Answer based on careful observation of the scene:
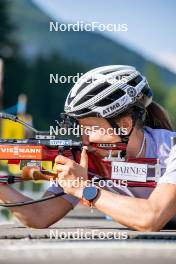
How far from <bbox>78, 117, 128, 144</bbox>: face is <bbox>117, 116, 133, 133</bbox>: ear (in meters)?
0.10

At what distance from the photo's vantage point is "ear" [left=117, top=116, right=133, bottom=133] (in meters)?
6.57

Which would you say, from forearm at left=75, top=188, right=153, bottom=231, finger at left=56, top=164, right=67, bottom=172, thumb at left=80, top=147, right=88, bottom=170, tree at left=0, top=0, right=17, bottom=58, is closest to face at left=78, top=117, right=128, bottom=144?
thumb at left=80, top=147, right=88, bottom=170

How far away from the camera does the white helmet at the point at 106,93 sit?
650 cm

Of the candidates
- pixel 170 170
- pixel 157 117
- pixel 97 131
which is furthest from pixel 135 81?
pixel 170 170

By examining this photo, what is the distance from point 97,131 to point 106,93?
30cm

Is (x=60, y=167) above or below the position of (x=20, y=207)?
above

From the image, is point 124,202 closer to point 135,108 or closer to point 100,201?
point 100,201

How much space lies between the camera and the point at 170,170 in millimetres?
5988

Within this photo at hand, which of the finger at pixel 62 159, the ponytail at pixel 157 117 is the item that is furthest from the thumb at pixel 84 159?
the ponytail at pixel 157 117

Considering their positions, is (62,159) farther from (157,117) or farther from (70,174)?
(157,117)

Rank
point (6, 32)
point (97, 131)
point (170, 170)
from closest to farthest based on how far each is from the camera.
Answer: point (170, 170) < point (97, 131) < point (6, 32)

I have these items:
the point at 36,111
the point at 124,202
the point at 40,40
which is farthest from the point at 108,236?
the point at 40,40

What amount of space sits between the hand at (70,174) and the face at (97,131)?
0.39m

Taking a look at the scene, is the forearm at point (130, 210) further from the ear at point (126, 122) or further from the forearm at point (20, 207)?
the forearm at point (20, 207)
